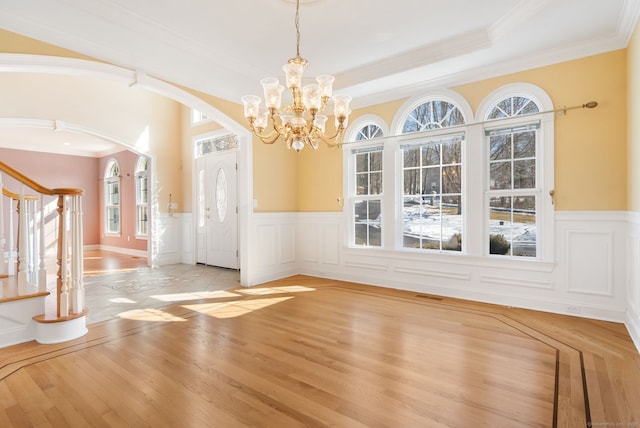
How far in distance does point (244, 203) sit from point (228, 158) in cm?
180

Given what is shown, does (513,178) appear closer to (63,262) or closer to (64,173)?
(63,262)

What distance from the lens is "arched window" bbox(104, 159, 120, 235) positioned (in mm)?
9031

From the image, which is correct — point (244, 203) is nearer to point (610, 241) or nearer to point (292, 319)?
point (292, 319)

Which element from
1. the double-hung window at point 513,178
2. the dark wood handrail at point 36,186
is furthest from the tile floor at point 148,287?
the double-hung window at point 513,178

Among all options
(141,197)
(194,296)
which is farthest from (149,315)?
(141,197)

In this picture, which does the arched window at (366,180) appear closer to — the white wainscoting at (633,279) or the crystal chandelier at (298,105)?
the crystal chandelier at (298,105)

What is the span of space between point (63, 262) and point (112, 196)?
7.30 m

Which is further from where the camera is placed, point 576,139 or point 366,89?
point 366,89

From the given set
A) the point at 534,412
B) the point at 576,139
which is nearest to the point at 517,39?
the point at 576,139

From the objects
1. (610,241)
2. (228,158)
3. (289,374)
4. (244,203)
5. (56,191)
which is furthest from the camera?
(228,158)

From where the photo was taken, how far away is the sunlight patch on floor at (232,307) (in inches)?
144

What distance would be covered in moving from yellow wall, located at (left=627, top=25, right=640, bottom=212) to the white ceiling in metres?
0.23

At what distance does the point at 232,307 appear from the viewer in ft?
12.8

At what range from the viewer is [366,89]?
4629mm
